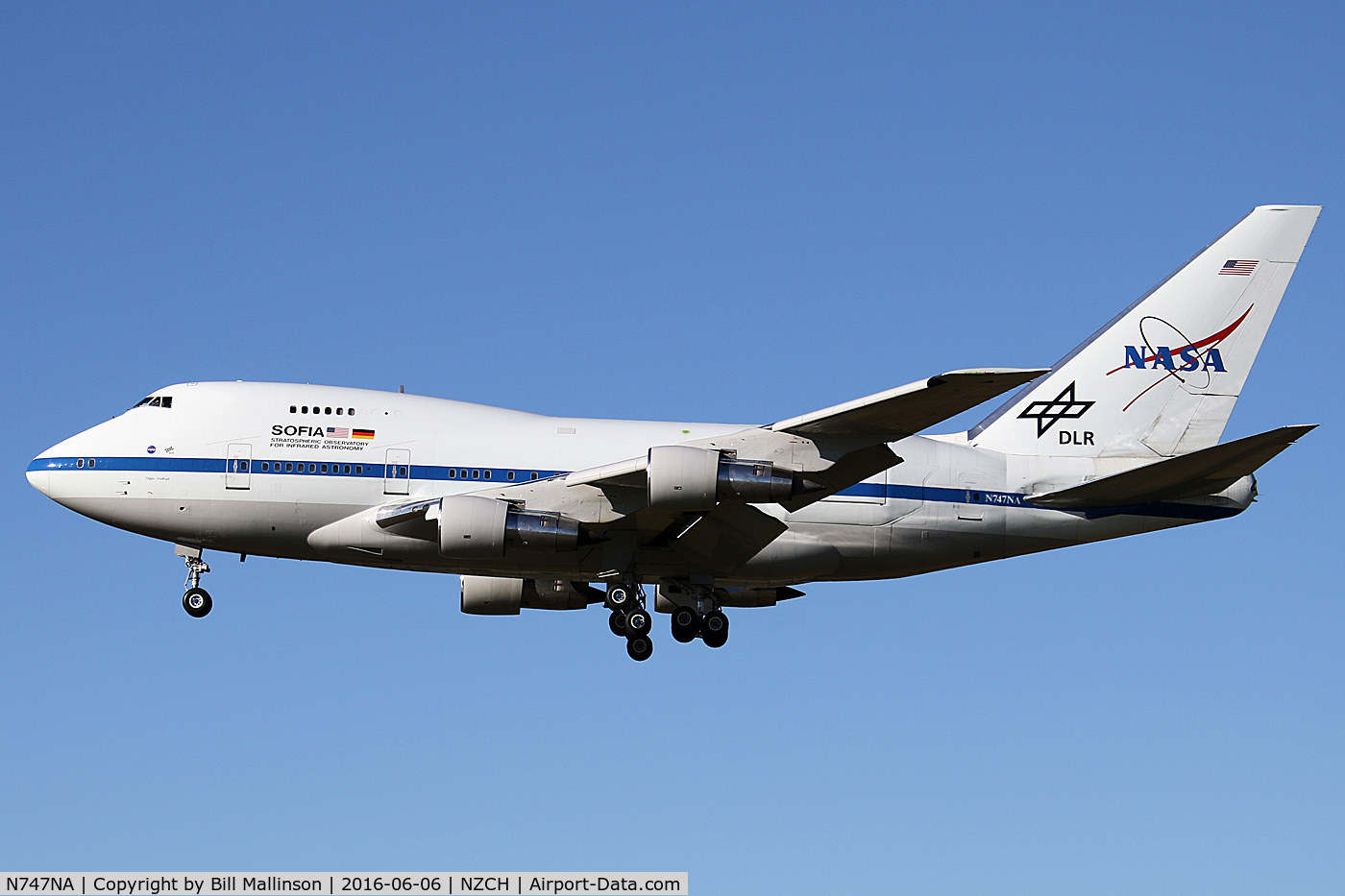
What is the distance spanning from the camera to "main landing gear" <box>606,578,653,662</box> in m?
34.3

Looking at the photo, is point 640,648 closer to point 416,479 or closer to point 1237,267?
point 416,479

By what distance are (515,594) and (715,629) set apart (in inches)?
211

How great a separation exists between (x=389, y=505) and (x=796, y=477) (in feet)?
30.9

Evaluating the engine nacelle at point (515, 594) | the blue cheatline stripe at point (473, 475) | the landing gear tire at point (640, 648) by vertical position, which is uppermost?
the blue cheatline stripe at point (473, 475)

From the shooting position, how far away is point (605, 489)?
105ft

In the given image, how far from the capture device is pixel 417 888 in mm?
27562

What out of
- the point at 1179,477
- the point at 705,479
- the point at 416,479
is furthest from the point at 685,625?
the point at 1179,477

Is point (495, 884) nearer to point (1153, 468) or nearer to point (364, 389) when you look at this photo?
point (364, 389)

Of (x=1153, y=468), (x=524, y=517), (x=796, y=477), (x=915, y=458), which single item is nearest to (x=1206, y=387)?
(x=1153, y=468)

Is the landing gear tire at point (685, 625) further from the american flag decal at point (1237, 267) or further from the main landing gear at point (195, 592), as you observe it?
the american flag decal at point (1237, 267)

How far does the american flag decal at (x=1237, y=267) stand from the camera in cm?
3775

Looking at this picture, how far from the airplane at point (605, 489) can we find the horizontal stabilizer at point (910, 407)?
163cm

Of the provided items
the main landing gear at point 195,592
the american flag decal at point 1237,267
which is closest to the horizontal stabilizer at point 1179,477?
the american flag decal at point 1237,267

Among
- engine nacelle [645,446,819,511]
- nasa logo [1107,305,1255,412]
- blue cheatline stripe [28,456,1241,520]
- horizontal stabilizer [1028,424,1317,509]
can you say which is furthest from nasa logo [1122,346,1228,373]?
engine nacelle [645,446,819,511]
